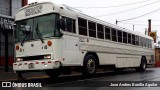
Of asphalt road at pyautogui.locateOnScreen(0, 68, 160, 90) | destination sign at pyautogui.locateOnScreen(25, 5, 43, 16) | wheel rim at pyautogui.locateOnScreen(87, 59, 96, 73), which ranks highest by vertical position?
destination sign at pyautogui.locateOnScreen(25, 5, 43, 16)

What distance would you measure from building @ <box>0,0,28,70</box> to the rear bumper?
9.42 m

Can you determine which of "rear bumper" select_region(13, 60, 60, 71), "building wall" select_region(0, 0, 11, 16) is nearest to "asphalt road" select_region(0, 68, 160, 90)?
"rear bumper" select_region(13, 60, 60, 71)

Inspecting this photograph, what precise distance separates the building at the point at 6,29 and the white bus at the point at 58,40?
28.3 feet

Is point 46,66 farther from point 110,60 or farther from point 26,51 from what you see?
point 110,60

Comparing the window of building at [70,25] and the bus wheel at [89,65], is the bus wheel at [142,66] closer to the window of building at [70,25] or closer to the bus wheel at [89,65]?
the bus wheel at [89,65]

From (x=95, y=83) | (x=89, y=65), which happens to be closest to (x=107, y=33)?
(x=89, y=65)

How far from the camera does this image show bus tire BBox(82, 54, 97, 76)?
44.2 ft

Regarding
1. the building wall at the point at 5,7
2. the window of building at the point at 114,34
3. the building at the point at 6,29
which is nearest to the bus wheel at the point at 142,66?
the window of building at the point at 114,34

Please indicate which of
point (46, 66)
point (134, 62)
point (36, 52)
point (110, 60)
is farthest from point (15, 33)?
point (134, 62)

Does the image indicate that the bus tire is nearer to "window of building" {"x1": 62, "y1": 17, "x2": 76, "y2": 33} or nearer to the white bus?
the white bus

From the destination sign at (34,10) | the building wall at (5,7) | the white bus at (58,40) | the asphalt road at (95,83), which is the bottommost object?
the asphalt road at (95,83)

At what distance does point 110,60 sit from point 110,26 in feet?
6.40

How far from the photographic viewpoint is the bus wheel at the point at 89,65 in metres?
13.5

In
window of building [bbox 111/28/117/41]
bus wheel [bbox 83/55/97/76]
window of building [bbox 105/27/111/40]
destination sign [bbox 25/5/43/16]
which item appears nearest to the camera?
destination sign [bbox 25/5/43/16]
